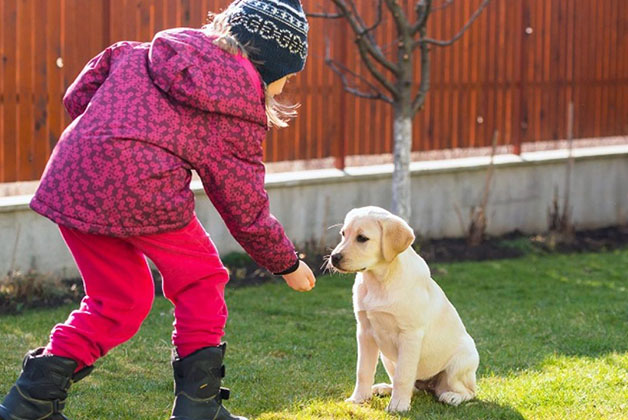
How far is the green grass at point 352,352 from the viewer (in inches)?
196

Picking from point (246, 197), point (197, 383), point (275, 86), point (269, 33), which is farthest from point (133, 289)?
point (269, 33)

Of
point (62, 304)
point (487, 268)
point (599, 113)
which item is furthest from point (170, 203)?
point (599, 113)

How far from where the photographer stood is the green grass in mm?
4969

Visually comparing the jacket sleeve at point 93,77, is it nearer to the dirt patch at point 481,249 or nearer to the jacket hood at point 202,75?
the jacket hood at point 202,75

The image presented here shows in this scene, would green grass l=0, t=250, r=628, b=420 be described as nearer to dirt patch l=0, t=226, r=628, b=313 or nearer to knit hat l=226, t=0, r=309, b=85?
dirt patch l=0, t=226, r=628, b=313

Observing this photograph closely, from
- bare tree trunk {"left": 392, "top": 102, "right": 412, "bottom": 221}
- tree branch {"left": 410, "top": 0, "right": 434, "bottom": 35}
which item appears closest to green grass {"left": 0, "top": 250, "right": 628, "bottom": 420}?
bare tree trunk {"left": 392, "top": 102, "right": 412, "bottom": 221}

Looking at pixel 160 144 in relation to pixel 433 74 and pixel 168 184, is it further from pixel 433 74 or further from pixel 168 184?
pixel 433 74

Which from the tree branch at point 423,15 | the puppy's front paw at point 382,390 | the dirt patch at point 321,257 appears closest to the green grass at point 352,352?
the puppy's front paw at point 382,390

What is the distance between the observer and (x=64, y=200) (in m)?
3.83

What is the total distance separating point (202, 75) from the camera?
12.5ft

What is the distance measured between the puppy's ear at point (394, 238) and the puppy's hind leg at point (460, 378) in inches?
23.6

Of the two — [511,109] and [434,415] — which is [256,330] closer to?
[434,415]

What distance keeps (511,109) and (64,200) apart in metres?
8.14

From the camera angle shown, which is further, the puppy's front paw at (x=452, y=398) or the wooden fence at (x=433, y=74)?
the wooden fence at (x=433, y=74)
